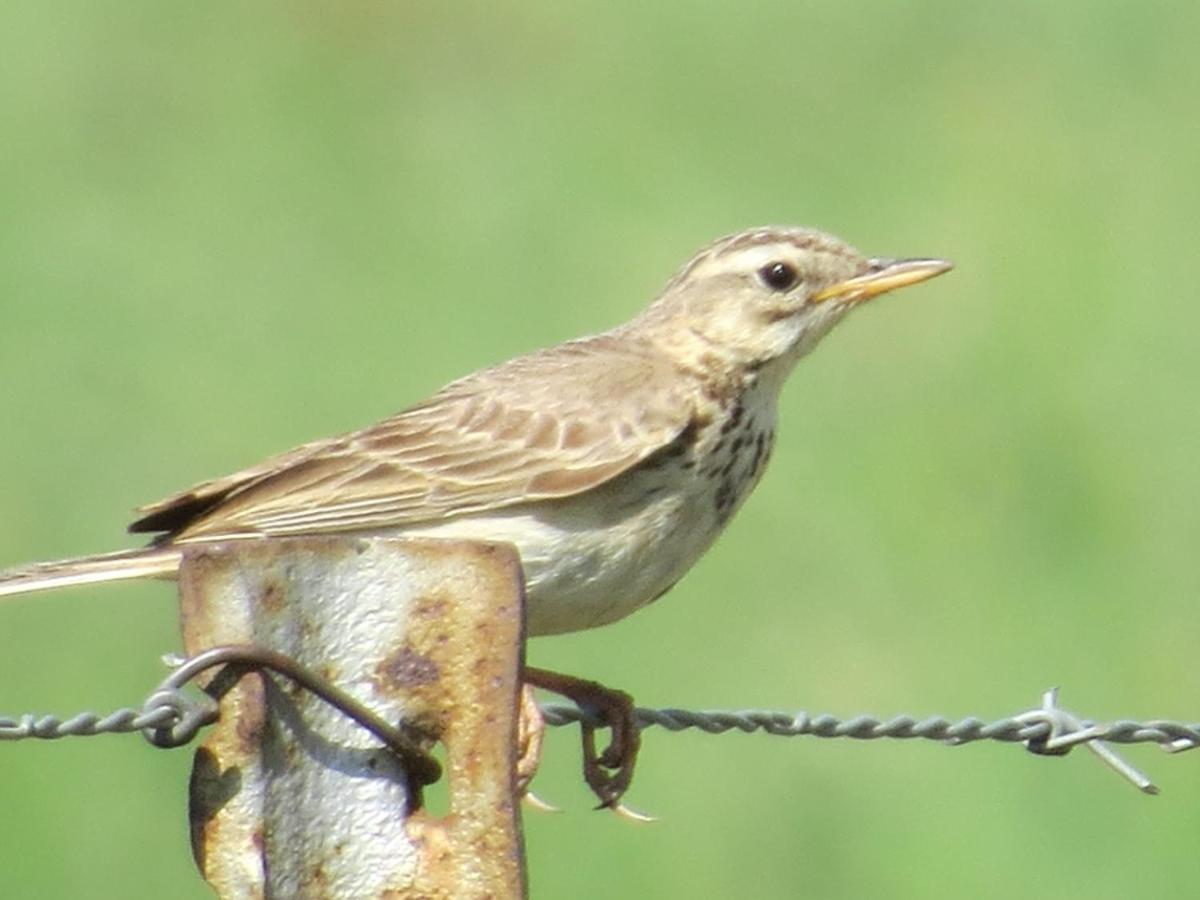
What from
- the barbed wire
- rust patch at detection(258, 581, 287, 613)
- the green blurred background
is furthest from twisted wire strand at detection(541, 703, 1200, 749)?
the green blurred background

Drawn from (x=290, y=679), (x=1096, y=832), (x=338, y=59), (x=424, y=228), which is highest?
(x=338, y=59)

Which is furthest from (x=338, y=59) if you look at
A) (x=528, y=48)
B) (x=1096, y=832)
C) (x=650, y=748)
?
(x=1096, y=832)

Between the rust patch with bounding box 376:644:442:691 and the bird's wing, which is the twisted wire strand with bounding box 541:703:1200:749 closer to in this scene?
the bird's wing

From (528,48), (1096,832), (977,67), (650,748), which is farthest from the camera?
(528,48)

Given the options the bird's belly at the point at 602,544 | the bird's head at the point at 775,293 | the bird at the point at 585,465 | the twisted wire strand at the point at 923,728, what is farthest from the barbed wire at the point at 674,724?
the bird's head at the point at 775,293

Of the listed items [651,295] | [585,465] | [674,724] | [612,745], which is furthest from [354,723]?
[651,295]

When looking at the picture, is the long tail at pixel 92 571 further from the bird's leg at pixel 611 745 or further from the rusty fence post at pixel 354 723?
the rusty fence post at pixel 354 723

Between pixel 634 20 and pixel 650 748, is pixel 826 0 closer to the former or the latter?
pixel 634 20
